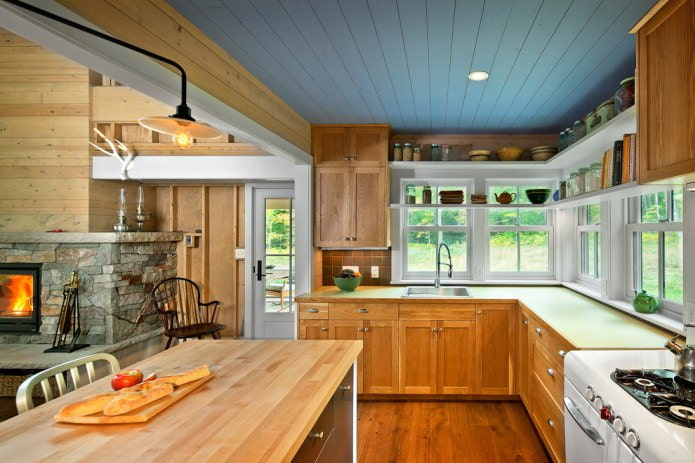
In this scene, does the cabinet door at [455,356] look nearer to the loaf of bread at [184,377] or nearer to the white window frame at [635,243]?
the white window frame at [635,243]

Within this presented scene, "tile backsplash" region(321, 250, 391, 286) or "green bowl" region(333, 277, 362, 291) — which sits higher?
"tile backsplash" region(321, 250, 391, 286)

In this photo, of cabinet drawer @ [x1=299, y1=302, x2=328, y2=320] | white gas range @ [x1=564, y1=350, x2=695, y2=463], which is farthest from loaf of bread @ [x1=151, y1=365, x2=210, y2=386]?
cabinet drawer @ [x1=299, y1=302, x2=328, y2=320]

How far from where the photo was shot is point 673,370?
5.75 feet

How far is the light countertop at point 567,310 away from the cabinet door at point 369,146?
123 centimetres

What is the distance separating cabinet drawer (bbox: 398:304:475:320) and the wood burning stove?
3.70m

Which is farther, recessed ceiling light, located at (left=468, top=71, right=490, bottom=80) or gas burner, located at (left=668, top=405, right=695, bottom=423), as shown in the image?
recessed ceiling light, located at (left=468, top=71, right=490, bottom=80)

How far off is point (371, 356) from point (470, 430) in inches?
37.8

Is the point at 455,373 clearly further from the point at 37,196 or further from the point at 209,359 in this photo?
the point at 37,196

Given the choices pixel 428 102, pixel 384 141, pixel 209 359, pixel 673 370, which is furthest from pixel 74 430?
pixel 384 141

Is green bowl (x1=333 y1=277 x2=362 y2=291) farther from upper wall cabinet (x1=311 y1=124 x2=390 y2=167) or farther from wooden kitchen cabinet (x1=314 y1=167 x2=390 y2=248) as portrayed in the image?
upper wall cabinet (x1=311 y1=124 x2=390 y2=167)

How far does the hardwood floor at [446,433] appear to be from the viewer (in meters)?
2.73

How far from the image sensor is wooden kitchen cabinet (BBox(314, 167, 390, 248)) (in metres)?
4.01

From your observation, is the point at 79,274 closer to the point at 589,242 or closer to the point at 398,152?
the point at 398,152

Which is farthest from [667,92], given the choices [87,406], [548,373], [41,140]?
[41,140]
